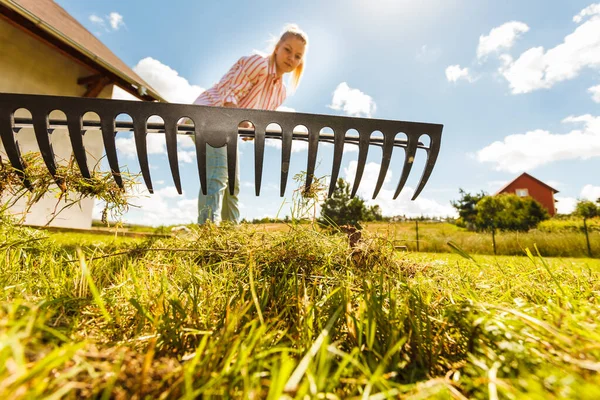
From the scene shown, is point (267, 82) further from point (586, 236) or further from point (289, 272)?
point (586, 236)

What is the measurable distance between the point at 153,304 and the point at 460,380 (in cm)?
70

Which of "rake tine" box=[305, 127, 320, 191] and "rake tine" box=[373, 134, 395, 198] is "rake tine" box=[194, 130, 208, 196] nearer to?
"rake tine" box=[305, 127, 320, 191]

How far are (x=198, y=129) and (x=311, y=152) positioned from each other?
1.76 ft

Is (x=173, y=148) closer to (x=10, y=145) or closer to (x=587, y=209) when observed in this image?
(x=10, y=145)

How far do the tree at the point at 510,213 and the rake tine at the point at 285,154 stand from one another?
76.5 ft

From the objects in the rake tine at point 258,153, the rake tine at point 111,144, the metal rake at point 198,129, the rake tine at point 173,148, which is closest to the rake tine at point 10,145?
the metal rake at point 198,129

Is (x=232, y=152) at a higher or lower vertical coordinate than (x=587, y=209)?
lower

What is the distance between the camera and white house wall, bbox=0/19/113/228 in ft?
15.5

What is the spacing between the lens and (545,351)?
1.53ft

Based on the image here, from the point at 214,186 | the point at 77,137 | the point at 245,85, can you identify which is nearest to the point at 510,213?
the point at 245,85

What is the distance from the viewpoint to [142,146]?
1.40 m

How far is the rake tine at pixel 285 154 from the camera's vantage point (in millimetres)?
1415

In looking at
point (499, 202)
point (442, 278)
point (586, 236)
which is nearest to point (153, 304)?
point (442, 278)

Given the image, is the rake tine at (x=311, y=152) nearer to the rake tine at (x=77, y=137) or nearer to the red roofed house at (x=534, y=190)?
the rake tine at (x=77, y=137)
